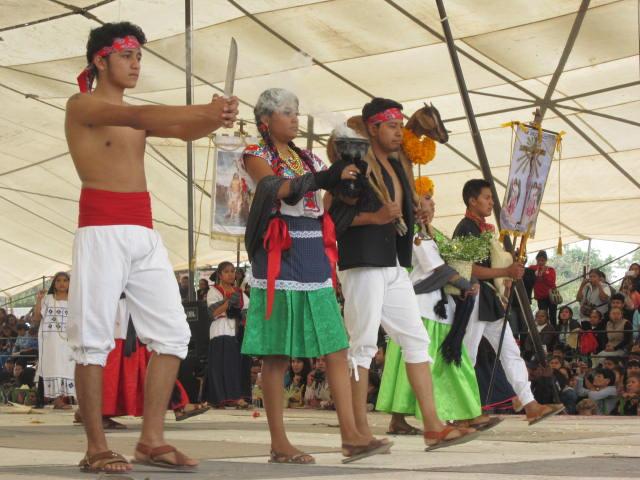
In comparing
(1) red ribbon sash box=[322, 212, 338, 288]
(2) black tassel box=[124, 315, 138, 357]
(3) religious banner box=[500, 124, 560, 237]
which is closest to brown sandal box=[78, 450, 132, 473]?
(1) red ribbon sash box=[322, 212, 338, 288]

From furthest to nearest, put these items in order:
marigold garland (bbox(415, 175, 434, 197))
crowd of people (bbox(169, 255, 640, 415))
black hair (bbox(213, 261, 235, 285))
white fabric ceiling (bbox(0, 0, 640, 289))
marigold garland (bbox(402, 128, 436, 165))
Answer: white fabric ceiling (bbox(0, 0, 640, 289))
black hair (bbox(213, 261, 235, 285))
crowd of people (bbox(169, 255, 640, 415))
marigold garland (bbox(415, 175, 434, 197))
marigold garland (bbox(402, 128, 436, 165))

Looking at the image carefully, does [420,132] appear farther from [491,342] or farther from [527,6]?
[527,6]

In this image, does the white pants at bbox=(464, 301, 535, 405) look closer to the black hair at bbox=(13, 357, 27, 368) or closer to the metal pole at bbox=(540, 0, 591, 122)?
the metal pole at bbox=(540, 0, 591, 122)

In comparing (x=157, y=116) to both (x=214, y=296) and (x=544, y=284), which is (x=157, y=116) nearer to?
(x=214, y=296)

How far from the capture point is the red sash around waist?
13.5 ft

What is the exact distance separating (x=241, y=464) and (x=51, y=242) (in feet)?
65.6

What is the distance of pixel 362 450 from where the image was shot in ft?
14.6

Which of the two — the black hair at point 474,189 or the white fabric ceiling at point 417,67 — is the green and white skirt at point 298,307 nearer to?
the black hair at point 474,189

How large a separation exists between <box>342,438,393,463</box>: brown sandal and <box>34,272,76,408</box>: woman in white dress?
6734 mm

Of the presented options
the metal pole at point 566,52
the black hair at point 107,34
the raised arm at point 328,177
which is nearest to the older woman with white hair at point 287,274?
the raised arm at point 328,177

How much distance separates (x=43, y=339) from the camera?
36.3 feet

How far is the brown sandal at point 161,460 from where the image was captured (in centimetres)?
399

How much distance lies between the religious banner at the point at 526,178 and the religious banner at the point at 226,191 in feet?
13.6

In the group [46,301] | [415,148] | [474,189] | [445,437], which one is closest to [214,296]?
[46,301]
